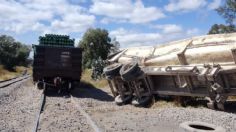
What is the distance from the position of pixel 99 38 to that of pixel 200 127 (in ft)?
187

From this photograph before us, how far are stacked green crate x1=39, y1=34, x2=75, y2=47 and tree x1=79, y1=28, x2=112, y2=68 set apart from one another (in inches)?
1350

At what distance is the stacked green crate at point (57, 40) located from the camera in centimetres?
2430

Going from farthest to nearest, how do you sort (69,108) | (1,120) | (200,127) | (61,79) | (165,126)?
(61,79), (69,108), (1,120), (165,126), (200,127)

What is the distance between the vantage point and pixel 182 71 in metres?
13.1

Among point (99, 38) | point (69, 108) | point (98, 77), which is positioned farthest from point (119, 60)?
point (99, 38)

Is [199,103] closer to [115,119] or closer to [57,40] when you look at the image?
[115,119]

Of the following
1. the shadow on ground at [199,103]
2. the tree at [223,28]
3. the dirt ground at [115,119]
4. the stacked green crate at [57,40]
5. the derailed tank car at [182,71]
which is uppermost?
the tree at [223,28]

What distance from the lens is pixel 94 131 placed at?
31.0 feet

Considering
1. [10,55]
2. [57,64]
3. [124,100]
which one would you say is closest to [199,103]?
[124,100]

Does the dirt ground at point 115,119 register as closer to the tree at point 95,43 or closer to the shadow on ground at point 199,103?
the shadow on ground at point 199,103

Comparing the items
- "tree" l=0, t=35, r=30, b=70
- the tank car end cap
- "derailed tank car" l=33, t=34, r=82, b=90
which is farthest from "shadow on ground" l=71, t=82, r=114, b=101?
"tree" l=0, t=35, r=30, b=70

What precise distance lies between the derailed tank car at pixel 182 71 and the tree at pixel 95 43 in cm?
4254

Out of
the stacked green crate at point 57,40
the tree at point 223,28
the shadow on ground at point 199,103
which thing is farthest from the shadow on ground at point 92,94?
the tree at point 223,28

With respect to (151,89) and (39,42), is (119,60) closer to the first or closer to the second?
(151,89)
